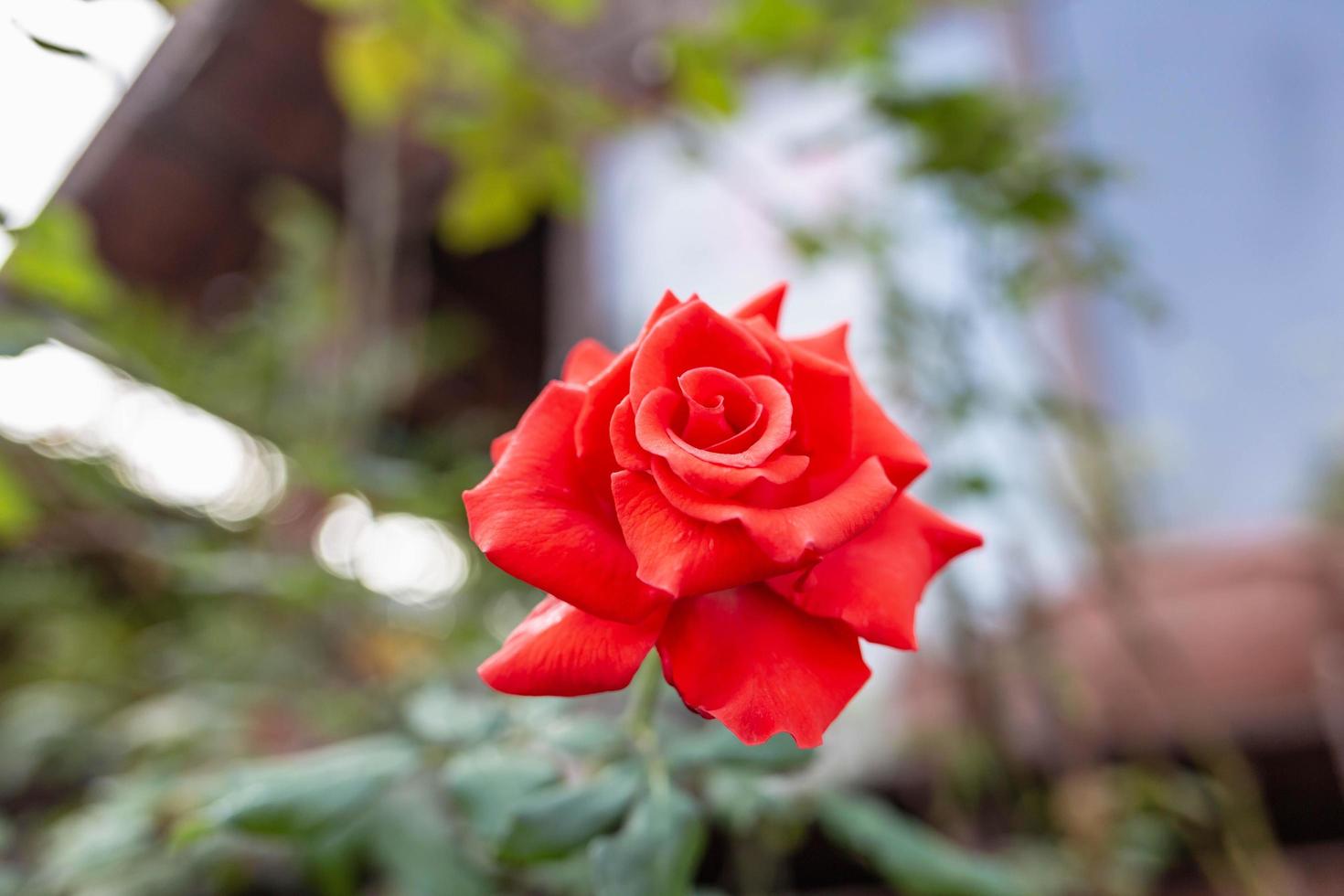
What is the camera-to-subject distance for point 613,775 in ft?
1.33

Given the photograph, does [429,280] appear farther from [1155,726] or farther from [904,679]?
[1155,726]

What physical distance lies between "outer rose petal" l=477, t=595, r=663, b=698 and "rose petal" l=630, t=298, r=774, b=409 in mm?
88

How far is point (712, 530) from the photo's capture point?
11.0 inches

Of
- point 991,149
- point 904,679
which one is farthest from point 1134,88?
point 991,149

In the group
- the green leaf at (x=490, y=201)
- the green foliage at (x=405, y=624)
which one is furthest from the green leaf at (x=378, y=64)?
the green leaf at (x=490, y=201)

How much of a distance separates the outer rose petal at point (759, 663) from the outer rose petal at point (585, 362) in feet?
0.41

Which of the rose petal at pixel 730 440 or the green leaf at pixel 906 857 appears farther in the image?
the green leaf at pixel 906 857

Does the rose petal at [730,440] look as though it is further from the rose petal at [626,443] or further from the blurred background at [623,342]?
the blurred background at [623,342]

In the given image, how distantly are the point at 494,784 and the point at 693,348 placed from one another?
0.26 metres

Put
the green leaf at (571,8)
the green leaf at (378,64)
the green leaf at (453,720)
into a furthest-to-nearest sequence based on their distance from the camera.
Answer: the green leaf at (378,64)
the green leaf at (571,8)
the green leaf at (453,720)

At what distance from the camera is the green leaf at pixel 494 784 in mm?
412

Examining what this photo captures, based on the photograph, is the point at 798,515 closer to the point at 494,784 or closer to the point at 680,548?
the point at 680,548

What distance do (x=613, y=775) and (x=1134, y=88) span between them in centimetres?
296

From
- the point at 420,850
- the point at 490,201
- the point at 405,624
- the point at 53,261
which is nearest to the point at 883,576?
the point at 420,850
